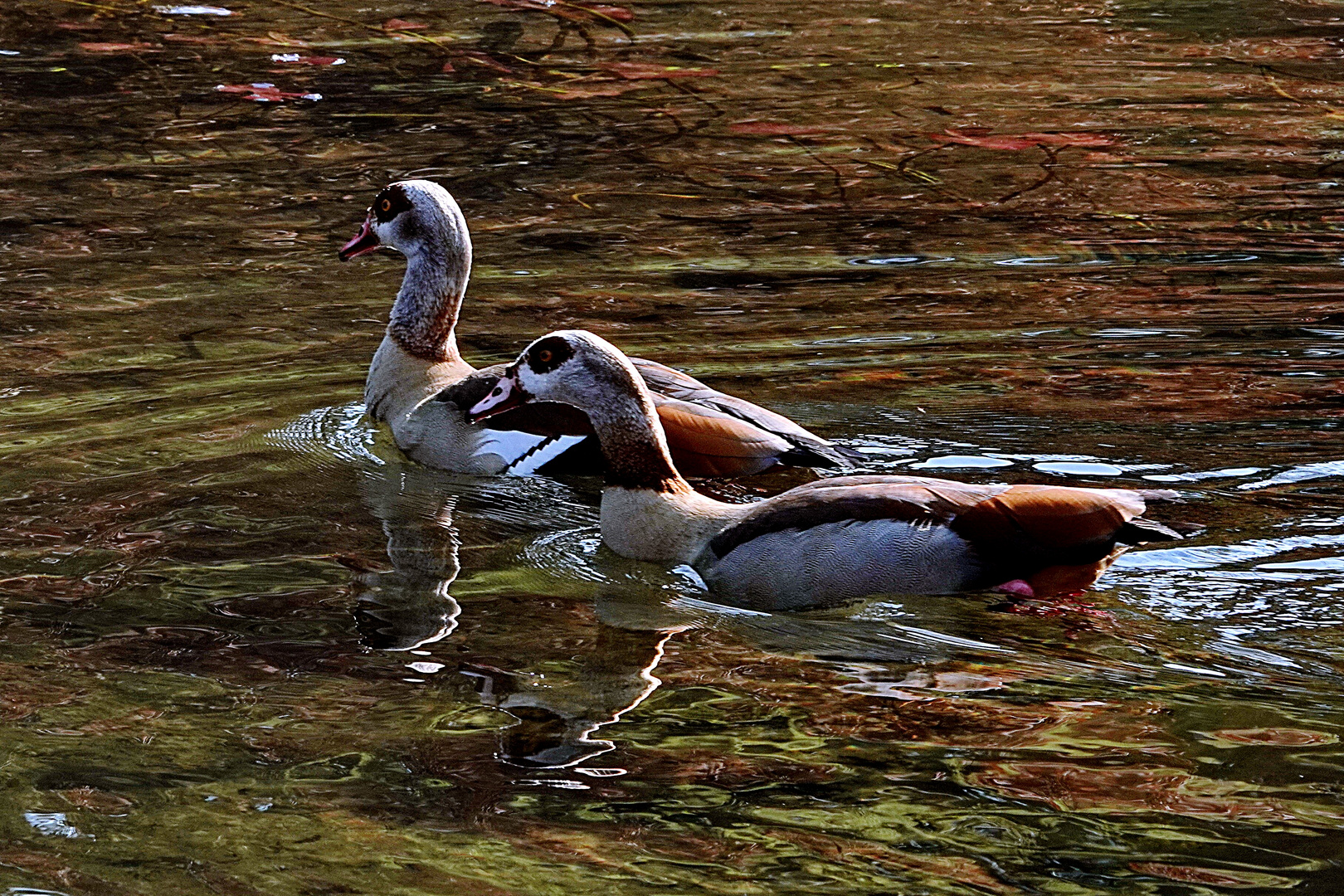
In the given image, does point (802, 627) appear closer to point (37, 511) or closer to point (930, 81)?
point (37, 511)

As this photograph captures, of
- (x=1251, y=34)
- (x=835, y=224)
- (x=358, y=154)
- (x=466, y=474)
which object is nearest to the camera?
(x=466, y=474)

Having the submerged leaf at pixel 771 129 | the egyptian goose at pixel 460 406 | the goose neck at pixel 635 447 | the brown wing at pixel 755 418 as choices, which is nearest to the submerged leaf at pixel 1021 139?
the submerged leaf at pixel 771 129

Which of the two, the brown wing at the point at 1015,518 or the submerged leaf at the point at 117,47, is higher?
the submerged leaf at the point at 117,47

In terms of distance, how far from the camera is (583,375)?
6.62 metres

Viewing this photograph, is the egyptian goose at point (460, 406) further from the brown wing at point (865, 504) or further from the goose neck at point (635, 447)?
the brown wing at point (865, 504)

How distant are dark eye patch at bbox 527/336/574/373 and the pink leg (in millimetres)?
1759

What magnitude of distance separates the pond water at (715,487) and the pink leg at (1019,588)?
0.06 metres

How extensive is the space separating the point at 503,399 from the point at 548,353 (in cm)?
38

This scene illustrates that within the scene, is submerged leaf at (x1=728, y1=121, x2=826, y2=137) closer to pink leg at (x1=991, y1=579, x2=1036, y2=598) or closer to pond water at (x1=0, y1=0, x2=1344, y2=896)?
pond water at (x1=0, y1=0, x2=1344, y2=896)

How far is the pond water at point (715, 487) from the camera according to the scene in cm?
463

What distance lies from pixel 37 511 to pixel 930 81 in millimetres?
8170

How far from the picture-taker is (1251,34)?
1435 cm

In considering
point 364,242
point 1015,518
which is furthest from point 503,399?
point 1015,518

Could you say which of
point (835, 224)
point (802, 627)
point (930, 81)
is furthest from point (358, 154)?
Answer: point (802, 627)
